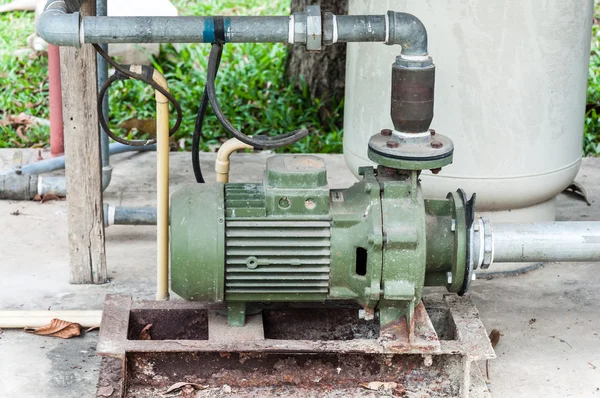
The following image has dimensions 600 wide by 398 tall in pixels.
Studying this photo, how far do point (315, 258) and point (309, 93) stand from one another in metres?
2.92

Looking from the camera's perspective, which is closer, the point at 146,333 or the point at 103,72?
the point at 146,333

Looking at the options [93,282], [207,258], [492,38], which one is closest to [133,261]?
[93,282]

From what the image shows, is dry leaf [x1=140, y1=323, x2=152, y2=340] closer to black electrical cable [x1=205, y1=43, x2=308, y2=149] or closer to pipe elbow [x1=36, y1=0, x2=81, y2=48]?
black electrical cable [x1=205, y1=43, x2=308, y2=149]

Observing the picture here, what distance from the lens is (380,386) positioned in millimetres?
2529

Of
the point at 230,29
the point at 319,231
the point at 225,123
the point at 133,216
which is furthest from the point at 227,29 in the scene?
the point at 133,216

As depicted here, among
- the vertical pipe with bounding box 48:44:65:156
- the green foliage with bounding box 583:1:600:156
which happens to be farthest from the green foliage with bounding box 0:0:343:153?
the green foliage with bounding box 583:1:600:156

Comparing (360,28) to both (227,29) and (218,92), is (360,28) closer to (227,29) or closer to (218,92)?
(227,29)

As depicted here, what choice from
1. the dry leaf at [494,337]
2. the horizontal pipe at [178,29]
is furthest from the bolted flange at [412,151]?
the dry leaf at [494,337]

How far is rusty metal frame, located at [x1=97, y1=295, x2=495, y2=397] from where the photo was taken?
2.46 m

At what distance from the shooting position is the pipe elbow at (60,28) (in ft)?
7.94

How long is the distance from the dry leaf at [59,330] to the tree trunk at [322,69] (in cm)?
261

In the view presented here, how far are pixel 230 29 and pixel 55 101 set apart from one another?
6.60ft

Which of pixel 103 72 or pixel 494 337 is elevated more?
pixel 103 72

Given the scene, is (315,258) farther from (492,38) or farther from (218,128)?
(218,128)
